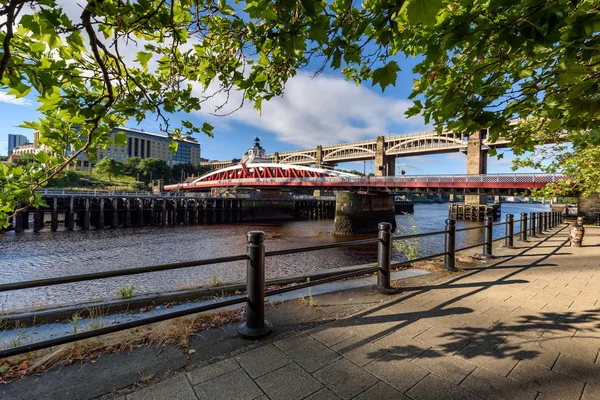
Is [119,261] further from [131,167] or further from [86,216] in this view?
[131,167]

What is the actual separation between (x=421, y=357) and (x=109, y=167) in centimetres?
9814

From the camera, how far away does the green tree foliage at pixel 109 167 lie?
80.7 metres

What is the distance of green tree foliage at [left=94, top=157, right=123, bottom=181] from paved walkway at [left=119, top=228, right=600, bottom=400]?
95.8 meters

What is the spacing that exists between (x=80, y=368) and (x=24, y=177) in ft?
7.02

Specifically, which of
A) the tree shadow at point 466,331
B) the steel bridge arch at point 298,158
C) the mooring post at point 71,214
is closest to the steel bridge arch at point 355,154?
the steel bridge arch at point 298,158

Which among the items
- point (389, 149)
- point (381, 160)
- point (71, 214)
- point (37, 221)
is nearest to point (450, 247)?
point (37, 221)

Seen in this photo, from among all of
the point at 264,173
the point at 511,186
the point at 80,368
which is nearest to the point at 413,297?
the point at 80,368

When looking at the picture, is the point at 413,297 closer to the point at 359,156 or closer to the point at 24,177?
the point at 24,177

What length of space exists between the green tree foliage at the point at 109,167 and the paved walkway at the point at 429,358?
95847 millimetres

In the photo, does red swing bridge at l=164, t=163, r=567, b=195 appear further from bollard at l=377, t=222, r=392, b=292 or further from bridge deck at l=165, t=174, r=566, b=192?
bollard at l=377, t=222, r=392, b=292

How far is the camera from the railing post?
2947 mm

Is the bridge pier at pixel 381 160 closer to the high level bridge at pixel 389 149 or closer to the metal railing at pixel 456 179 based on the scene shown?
the high level bridge at pixel 389 149

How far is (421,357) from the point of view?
8.50ft

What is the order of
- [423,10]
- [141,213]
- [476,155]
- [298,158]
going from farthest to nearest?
1. [298,158]
2. [476,155]
3. [141,213]
4. [423,10]
